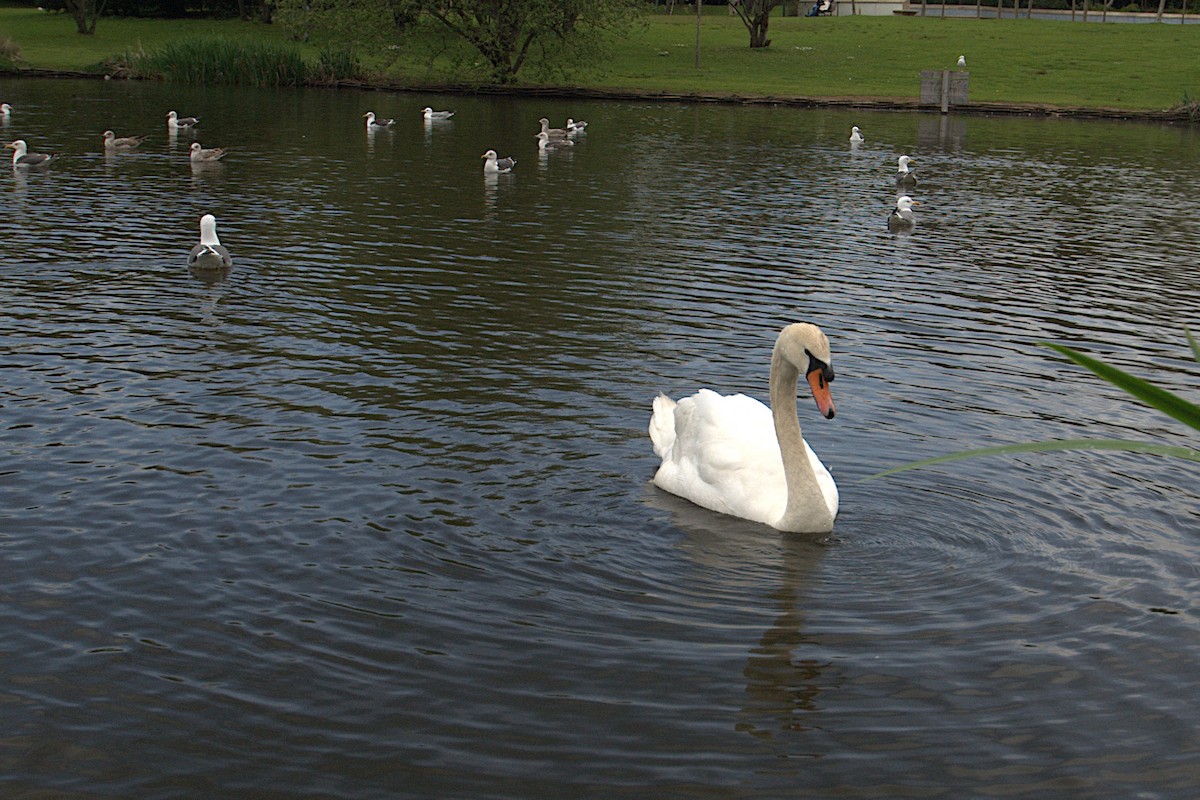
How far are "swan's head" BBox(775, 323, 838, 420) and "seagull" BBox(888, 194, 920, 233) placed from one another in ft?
50.0

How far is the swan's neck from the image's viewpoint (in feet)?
31.8

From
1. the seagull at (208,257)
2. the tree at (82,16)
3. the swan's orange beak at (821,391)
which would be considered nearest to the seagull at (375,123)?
the seagull at (208,257)

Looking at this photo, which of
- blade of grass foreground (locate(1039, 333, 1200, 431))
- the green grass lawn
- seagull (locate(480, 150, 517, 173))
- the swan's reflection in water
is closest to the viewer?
blade of grass foreground (locate(1039, 333, 1200, 431))

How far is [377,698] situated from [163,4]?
8565 centimetres

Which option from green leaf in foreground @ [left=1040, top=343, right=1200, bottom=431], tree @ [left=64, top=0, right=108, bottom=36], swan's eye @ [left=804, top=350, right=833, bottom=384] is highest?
tree @ [left=64, top=0, right=108, bottom=36]

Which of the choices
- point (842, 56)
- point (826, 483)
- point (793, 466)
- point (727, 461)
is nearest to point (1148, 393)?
point (793, 466)

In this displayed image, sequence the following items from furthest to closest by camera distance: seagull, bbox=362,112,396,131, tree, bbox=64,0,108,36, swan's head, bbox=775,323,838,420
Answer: tree, bbox=64,0,108,36 < seagull, bbox=362,112,396,131 < swan's head, bbox=775,323,838,420

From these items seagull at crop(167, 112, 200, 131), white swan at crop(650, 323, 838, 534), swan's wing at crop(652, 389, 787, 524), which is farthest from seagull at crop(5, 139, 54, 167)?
swan's wing at crop(652, 389, 787, 524)

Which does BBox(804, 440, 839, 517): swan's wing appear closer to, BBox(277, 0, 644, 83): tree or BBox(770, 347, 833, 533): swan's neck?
BBox(770, 347, 833, 533): swan's neck

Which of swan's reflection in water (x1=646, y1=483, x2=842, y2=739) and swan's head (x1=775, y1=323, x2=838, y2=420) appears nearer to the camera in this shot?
swan's reflection in water (x1=646, y1=483, x2=842, y2=739)

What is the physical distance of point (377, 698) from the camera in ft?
23.8

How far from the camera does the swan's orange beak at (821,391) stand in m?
8.88

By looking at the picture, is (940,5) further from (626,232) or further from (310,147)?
(626,232)

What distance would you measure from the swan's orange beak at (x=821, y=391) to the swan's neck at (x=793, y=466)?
1.53 ft
